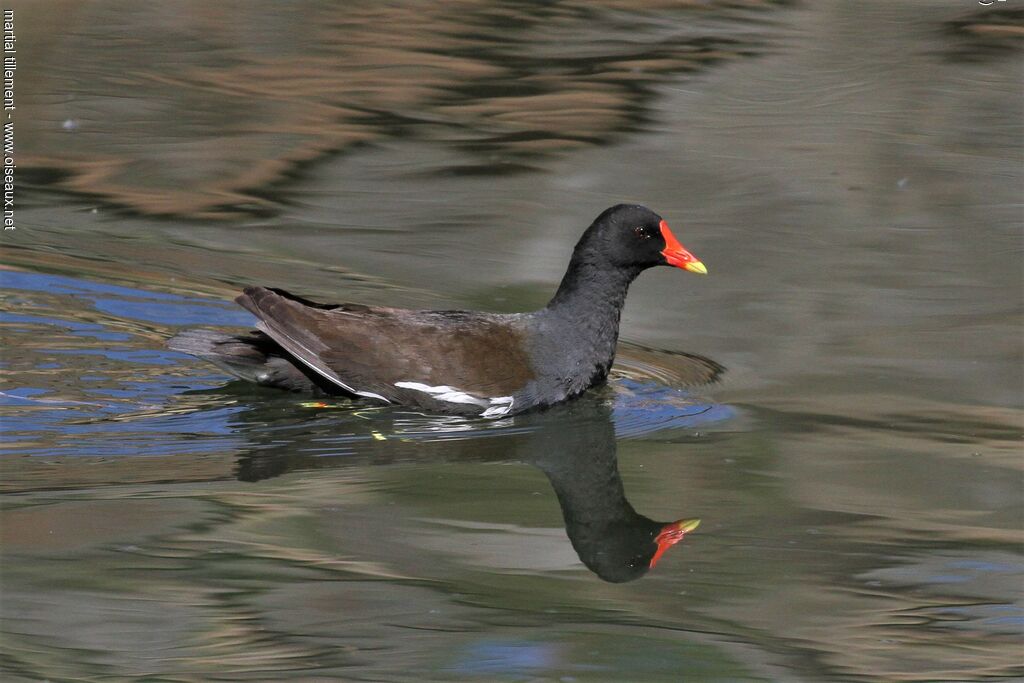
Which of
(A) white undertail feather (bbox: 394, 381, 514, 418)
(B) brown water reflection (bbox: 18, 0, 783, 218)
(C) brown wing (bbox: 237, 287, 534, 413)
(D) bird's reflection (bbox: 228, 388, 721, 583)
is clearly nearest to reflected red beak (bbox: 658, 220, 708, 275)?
(D) bird's reflection (bbox: 228, 388, 721, 583)

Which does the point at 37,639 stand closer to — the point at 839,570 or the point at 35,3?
the point at 839,570

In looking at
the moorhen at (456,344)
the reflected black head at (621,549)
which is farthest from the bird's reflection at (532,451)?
the moorhen at (456,344)

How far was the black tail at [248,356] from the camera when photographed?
21.0 ft

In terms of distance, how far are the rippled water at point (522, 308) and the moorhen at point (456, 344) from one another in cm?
16

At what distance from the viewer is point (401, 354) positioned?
639cm

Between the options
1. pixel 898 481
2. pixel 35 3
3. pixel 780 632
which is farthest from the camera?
pixel 35 3

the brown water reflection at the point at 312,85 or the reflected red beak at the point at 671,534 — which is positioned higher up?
the brown water reflection at the point at 312,85

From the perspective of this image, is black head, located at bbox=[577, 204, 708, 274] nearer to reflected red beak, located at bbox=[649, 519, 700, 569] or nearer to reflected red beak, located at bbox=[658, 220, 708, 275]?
reflected red beak, located at bbox=[658, 220, 708, 275]

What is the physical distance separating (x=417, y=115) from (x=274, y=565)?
5.87 meters

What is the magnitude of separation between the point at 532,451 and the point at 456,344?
2.10 feet

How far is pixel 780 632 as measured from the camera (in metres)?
4.43

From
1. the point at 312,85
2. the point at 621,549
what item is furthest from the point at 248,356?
the point at 312,85

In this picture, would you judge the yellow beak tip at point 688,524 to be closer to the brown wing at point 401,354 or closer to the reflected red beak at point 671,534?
the reflected red beak at point 671,534

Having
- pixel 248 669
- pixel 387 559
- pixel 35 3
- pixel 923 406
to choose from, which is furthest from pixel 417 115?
pixel 248 669
